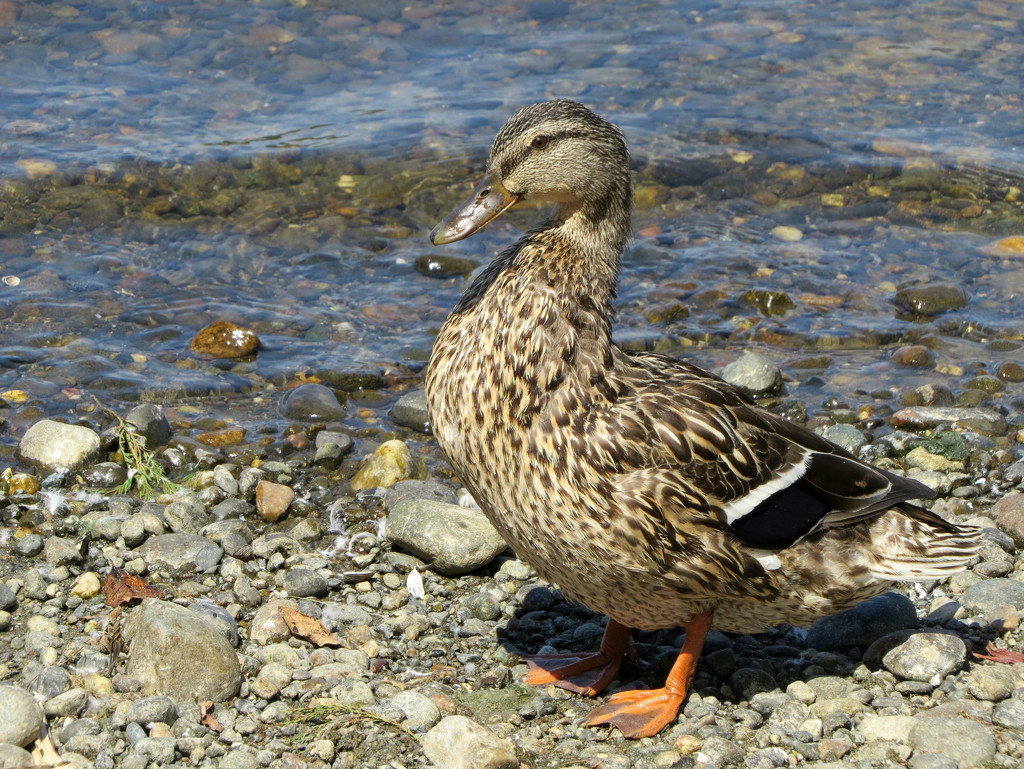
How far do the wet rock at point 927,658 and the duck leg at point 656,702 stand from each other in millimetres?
757

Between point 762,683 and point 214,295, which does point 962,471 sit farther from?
point 214,295

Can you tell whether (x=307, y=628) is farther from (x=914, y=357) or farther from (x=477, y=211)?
(x=914, y=357)

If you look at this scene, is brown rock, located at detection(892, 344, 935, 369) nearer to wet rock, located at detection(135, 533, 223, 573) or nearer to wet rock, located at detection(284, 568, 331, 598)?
wet rock, located at detection(284, 568, 331, 598)

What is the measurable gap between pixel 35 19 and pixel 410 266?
650cm

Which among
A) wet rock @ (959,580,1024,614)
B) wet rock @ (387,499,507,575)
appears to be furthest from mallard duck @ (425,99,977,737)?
wet rock @ (387,499,507,575)

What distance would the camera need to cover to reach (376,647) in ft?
14.8

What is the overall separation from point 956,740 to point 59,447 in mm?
4501

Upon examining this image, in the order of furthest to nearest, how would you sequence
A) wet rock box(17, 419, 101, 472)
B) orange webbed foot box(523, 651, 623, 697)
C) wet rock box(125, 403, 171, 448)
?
wet rock box(125, 403, 171, 448)
wet rock box(17, 419, 101, 472)
orange webbed foot box(523, 651, 623, 697)

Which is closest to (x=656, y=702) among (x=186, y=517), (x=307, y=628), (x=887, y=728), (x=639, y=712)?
(x=639, y=712)

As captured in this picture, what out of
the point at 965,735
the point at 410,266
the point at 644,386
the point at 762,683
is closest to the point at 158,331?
the point at 410,266

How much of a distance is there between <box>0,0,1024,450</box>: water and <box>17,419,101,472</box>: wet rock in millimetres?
656

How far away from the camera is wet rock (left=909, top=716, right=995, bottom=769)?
379 cm

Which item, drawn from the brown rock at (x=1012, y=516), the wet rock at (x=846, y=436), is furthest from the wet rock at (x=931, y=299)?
the brown rock at (x=1012, y=516)

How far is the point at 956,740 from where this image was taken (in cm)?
384
